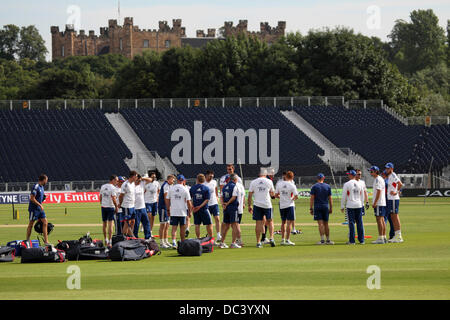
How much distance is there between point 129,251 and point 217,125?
50059 mm

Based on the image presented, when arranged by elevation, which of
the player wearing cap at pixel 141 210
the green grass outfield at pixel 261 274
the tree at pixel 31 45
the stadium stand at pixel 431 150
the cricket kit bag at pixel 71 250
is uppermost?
the tree at pixel 31 45

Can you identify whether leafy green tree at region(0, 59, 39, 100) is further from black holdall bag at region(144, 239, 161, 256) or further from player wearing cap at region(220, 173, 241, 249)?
black holdall bag at region(144, 239, 161, 256)

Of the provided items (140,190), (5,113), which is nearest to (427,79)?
(5,113)

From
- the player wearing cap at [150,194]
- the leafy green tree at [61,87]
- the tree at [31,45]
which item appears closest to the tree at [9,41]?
the tree at [31,45]

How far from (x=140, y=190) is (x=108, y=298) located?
10947 mm

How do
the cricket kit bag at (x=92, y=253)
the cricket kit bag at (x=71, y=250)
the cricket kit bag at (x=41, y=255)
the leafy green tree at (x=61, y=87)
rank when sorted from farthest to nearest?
1. the leafy green tree at (x=61, y=87)
2. the cricket kit bag at (x=92, y=253)
3. the cricket kit bag at (x=71, y=250)
4. the cricket kit bag at (x=41, y=255)

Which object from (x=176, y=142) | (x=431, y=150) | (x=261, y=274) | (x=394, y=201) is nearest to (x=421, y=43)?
(x=431, y=150)

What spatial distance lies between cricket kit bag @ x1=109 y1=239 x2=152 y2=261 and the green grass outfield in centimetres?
30

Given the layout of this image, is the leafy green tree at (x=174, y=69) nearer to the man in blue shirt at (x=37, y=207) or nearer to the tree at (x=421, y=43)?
the tree at (x=421, y=43)

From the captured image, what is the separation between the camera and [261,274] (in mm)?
17156

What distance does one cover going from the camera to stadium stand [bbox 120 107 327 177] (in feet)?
224

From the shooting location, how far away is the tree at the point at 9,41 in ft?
610

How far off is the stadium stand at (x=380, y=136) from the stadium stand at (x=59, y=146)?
17.3 metres
